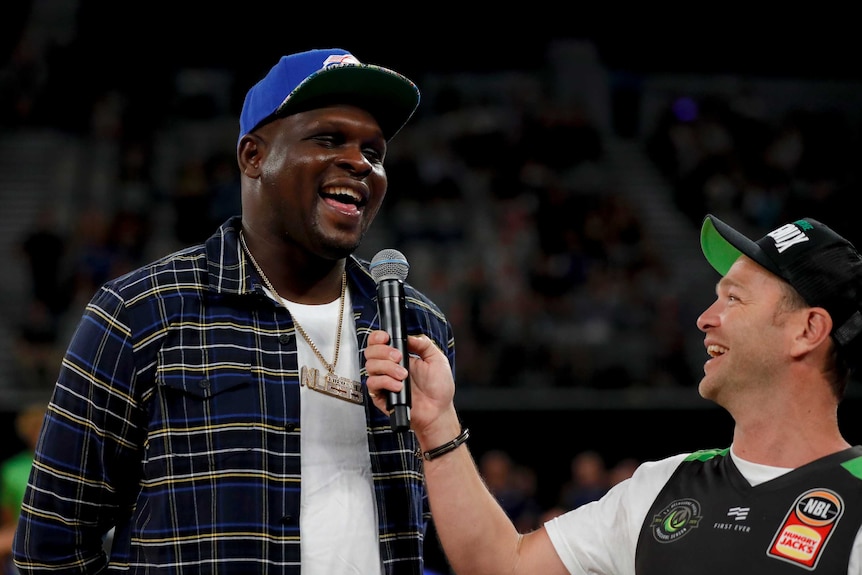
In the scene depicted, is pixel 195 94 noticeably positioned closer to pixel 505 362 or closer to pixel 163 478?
pixel 505 362

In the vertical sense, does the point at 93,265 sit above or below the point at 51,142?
below

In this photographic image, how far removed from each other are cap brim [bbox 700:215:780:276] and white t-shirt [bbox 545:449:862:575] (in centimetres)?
47

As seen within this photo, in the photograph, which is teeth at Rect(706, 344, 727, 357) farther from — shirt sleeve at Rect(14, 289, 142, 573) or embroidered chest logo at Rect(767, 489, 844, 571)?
shirt sleeve at Rect(14, 289, 142, 573)

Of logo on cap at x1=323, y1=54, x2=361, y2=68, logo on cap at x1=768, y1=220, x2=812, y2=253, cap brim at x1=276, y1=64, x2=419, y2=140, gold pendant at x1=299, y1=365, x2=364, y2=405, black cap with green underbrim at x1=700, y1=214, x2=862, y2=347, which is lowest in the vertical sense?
gold pendant at x1=299, y1=365, x2=364, y2=405

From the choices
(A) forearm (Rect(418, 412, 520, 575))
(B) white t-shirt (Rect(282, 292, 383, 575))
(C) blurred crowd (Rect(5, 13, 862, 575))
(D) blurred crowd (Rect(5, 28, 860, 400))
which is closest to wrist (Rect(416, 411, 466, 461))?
(A) forearm (Rect(418, 412, 520, 575))

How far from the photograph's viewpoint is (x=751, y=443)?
2.55m

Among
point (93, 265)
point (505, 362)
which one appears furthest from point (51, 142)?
point (505, 362)

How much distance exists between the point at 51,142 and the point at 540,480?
693 centimetres

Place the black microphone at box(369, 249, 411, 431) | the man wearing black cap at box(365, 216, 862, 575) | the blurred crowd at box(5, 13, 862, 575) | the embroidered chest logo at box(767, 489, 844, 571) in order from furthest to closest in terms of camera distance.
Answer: the blurred crowd at box(5, 13, 862, 575) → the man wearing black cap at box(365, 216, 862, 575) → the embroidered chest logo at box(767, 489, 844, 571) → the black microphone at box(369, 249, 411, 431)

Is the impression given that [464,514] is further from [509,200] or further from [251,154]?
[509,200]

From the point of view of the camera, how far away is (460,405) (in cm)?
823

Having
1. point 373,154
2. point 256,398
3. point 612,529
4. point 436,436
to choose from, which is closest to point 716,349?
point 612,529

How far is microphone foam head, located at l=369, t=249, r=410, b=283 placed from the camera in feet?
7.63

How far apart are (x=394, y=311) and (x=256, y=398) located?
1.09 ft
